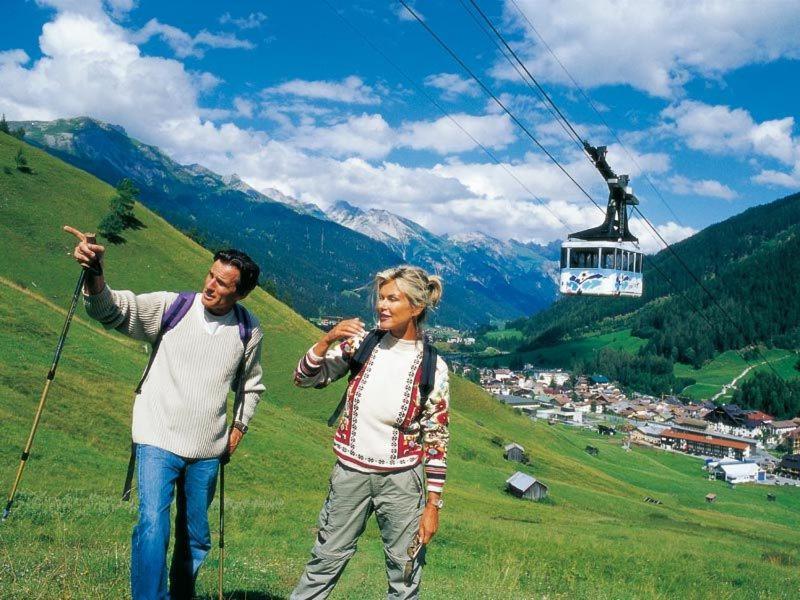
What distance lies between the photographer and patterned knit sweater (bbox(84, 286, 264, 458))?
513 centimetres

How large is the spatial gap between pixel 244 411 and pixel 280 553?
453cm

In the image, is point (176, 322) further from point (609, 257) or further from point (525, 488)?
point (525, 488)

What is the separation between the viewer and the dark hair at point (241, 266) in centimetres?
550

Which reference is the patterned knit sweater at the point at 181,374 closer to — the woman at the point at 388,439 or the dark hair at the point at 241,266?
the dark hair at the point at 241,266

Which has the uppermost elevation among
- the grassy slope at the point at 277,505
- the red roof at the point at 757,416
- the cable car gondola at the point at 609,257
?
the red roof at the point at 757,416

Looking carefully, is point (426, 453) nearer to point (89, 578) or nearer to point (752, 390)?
point (89, 578)

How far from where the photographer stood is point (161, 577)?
4.87m

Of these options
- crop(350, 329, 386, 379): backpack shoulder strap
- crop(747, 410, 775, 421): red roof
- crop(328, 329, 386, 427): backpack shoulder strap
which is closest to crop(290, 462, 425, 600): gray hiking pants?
crop(328, 329, 386, 427): backpack shoulder strap

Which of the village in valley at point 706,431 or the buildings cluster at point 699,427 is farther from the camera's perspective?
the buildings cluster at point 699,427

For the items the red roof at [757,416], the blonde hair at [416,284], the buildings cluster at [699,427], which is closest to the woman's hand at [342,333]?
the blonde hair at [416,284]

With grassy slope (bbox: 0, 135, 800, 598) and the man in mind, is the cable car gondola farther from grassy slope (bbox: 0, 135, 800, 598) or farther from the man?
the man

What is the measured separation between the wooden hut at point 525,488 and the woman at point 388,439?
1672 inches

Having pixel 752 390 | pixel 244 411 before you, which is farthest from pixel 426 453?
pixel 752 390

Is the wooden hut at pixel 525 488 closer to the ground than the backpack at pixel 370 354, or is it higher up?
closer to the ground
